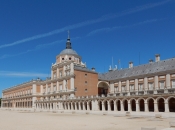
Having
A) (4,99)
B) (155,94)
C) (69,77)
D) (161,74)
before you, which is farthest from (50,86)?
(4,99)

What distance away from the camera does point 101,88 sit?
7150 cm

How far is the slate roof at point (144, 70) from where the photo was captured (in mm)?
54531

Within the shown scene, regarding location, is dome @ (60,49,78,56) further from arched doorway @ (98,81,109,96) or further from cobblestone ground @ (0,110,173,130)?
cobblestone ground @ (0,110,173,130)

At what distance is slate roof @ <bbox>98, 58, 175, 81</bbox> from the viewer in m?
54.5

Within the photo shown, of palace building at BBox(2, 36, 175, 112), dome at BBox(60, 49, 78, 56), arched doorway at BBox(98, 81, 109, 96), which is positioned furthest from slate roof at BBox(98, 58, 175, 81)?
dome at BBox(60, 49, 78, 56)

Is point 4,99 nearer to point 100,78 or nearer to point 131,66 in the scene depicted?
point 100,78

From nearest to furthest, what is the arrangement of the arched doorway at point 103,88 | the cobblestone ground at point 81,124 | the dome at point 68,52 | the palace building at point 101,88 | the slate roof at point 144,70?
the cobblestone ground at point 81,124, the palace building at point 101,88, the slate roof at point 144,70, the arched doorway at point 103,88, the dome at point 68,52

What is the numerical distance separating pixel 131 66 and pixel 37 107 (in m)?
38.9

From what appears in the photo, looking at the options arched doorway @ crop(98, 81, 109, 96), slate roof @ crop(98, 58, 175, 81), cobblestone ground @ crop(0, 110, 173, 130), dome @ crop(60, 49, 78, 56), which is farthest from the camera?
dome @ crop(60, 49, 78, 56)

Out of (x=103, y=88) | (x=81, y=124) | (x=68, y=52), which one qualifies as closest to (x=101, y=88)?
(x=103, y=88)

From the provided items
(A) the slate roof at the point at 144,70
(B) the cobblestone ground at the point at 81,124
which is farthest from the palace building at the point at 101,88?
(B) the cobblestone ground at the point at 81,124

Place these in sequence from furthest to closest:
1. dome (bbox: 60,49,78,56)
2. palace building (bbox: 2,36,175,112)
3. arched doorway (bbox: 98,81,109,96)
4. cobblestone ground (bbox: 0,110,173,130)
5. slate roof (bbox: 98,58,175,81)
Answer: dome (bbox: 60,49,78,56) → arched doorway (bbox: 98,81,109,96) → slate roof (bbox: 98,58,175,81) → palace building (bbox: 2,36,175,112) → cobblestone ground (bbox: 0,110,173,130)

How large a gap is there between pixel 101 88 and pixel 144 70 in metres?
17.0

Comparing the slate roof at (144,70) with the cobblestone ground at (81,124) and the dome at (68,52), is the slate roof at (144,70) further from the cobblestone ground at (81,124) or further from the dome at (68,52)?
the cobblestone ground at (81,124)
